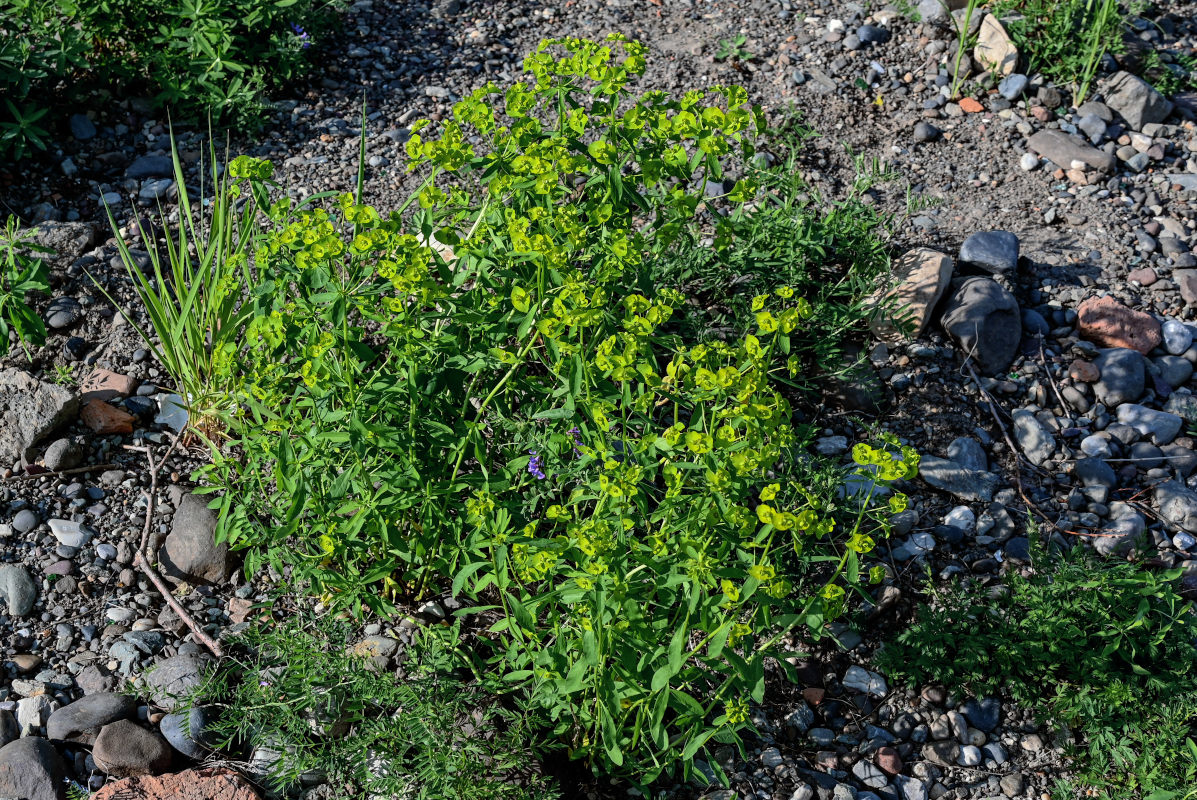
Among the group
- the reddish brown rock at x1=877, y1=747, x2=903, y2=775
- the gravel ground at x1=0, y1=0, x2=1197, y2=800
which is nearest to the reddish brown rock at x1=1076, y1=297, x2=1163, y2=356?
the gravel ground at x1=0, y1=0, x2=1197, y2=800

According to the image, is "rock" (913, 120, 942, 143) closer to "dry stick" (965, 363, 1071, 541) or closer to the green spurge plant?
"dry stick" (965, 363, 1071, 541)

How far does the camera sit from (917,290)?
4.02 m

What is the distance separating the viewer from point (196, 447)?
3654 millimetres

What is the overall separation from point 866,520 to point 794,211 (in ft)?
4.26

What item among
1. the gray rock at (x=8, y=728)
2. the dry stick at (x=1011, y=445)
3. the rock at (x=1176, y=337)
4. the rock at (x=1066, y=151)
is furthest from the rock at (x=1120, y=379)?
the gray rock at (x=8, y=728)

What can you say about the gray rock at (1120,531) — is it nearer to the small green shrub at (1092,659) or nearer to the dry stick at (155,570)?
the small green shrub at (1092,659)

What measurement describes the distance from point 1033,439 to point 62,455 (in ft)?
10.7

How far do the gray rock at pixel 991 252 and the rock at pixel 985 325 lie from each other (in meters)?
0.21

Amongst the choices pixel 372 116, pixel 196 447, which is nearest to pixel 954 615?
pixel 196 447

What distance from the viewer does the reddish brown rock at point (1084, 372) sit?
3943mm

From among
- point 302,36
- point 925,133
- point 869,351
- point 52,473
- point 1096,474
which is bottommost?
point 1096,474

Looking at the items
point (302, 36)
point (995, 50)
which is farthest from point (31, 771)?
point (995, 50)

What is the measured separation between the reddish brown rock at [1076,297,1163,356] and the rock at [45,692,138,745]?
3.52 metres

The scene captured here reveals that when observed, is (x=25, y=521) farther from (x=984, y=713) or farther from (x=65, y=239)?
(x=984, y=713)
